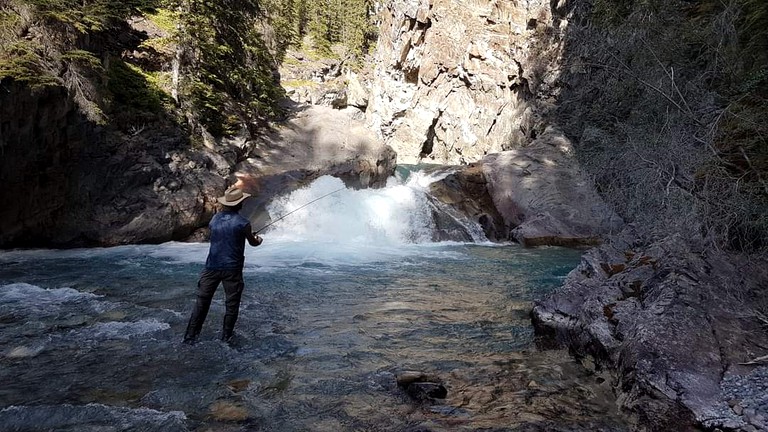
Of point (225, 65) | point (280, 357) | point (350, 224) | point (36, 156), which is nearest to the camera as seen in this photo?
point (280, 357)

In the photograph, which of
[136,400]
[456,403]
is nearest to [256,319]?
[136,400]

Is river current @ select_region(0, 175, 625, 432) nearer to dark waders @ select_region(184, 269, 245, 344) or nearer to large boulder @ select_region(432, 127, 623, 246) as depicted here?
dark waders @ select_region(184, 269, 245, 344)

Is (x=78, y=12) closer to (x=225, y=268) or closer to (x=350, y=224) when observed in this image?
(x=225, y=268)

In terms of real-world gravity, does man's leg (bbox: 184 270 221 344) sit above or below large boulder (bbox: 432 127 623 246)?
below

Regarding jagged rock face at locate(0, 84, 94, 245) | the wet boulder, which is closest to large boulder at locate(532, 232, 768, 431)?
the wet boulder

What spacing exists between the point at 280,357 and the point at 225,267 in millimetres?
1353

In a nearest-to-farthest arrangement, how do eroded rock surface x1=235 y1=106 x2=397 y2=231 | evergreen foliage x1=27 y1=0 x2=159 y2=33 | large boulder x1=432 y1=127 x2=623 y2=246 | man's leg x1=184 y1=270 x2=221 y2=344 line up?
1. man's leg x1=184 y1=270 x2=221 y2=344
2. evergreen foliage x1=27 y1=0 x2=159 y2=33
3. large boulder x1=432 y1=127 x2=623 y2=246
4. eroded rock surface x1=235 y1=106 x2=397 y2=231

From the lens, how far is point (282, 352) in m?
5.64

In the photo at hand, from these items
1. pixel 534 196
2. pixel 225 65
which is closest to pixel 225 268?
pixel 534 196

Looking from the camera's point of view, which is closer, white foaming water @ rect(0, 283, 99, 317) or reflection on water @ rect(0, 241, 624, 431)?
reflection on water @ rect(0, 241, 624, 431)

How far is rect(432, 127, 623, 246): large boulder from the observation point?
50.7 feet

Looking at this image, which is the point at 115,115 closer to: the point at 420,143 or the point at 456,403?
the point at 456,403

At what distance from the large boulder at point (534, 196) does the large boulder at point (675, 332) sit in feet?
25.6

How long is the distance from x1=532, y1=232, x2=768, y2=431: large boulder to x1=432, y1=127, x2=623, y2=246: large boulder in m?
7.81
